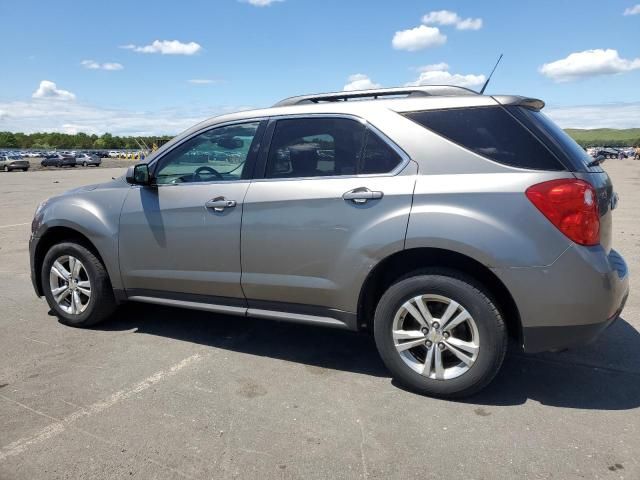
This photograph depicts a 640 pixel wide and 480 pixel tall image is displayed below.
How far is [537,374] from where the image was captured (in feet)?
11.7

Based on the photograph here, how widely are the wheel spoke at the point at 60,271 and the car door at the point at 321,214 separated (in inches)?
74.6

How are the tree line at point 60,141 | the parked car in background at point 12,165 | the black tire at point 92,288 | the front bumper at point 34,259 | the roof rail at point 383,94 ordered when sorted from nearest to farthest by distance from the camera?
the roof rail at point 383,94 → the black tire at point 92,288 → the front bumper at point 34,259 → the parked car in background at point 12,165 → the tree line at point 60,141

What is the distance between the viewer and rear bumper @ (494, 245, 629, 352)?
2.88 metres

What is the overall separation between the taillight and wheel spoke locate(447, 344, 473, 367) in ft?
3.01

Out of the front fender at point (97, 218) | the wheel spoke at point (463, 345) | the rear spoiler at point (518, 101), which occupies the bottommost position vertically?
the wheel spoke at point (463, 345)

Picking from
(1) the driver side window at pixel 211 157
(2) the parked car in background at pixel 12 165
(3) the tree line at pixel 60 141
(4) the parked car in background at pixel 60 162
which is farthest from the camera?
(3) the tree line at pixel 60 141

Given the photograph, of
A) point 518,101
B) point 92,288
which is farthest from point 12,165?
point 518,101

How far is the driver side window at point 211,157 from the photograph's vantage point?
12.7ft

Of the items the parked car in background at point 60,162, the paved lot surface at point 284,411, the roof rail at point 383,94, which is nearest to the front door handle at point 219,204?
the roof rail at point 383,94

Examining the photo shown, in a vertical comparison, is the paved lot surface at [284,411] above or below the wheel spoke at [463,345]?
below

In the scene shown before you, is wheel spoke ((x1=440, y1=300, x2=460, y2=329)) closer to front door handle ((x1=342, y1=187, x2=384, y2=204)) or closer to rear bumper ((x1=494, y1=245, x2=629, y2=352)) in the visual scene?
rear bumper ((x1=494, y1=245, x2=629, y2=352))

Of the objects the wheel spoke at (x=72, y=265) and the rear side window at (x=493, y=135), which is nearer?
the rear side window at (x=493, y=135)

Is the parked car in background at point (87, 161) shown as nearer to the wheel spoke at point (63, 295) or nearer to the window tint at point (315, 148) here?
the wheel spoke at point (63, 295)

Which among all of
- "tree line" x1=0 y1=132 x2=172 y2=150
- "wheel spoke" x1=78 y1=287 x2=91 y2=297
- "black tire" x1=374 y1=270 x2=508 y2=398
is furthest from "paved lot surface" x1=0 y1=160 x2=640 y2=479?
"tree line" x1=0 y1=132 x2=172 y2=150
